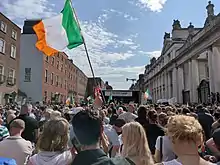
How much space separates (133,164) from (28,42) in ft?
142

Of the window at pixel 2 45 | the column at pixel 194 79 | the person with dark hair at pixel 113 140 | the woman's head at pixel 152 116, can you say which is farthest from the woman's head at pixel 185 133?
the column at pixel 194 79

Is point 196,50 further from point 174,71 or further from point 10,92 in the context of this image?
point 10,92

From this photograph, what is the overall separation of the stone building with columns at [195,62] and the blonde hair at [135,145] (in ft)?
89.4

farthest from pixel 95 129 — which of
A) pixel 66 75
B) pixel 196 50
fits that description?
pixel 66 75

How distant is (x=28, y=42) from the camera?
42844 millimetres

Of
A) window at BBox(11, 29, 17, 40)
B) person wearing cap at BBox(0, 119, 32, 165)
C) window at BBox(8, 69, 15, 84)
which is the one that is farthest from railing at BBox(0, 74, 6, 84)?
person wearing cap at BBox(0, 119, 32, 165)

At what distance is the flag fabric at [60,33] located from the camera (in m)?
8.94

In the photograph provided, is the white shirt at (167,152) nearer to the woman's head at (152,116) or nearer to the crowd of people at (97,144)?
the crowd of people at (97,144)

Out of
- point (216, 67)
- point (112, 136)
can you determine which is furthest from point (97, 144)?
point (216, 67)

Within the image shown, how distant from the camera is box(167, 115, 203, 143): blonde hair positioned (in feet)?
8.21

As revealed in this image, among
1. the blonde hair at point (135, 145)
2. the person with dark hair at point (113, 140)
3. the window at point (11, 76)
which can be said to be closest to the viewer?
the blonde hair at point (135, 145)

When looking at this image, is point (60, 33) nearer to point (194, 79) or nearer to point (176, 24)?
point (194, 79)

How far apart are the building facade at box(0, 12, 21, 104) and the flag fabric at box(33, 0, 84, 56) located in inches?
872

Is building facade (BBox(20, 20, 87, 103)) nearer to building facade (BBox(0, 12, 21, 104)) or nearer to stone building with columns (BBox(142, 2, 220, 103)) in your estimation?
building facade (BBox(0, 12, 21, 104))
